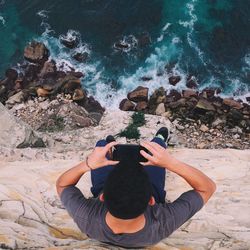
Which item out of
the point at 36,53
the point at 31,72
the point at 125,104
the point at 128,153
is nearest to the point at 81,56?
the point at 36,53

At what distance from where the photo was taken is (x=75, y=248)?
17.9 feet

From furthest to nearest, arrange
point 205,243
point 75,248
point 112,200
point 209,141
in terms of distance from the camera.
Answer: point 209,141
point 205,243
point 75,248
point 112,200

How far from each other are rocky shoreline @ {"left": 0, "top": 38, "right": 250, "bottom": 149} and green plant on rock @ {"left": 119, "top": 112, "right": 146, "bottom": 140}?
3.75m

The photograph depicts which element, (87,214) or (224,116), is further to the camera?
(224,116)

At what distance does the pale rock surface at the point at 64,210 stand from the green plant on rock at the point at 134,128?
1.36m

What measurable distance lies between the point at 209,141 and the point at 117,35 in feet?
22.1

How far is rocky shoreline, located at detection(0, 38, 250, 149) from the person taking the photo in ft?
53.2

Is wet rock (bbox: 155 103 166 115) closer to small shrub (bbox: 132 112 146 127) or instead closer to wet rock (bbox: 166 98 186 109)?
wet rock (bbox: 166 98 186 109)

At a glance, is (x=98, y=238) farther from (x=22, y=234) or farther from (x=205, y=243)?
(x=205, y=243)

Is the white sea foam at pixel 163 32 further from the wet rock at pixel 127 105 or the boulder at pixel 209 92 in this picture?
the wet rock at pixel 127 105

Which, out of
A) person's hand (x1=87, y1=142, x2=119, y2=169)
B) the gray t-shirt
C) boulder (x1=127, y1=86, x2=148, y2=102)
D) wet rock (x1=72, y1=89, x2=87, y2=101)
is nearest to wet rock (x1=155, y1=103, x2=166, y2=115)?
boulder (x1=127, y1=86, x2=148, y2=102)

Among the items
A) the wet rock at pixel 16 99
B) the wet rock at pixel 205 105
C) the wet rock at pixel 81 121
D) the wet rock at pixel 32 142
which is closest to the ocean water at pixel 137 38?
the wet rock at pixel 205 105

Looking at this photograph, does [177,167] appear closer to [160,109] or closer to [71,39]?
[160,109]

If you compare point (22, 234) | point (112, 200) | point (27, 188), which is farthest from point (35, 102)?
point (112, 200)
